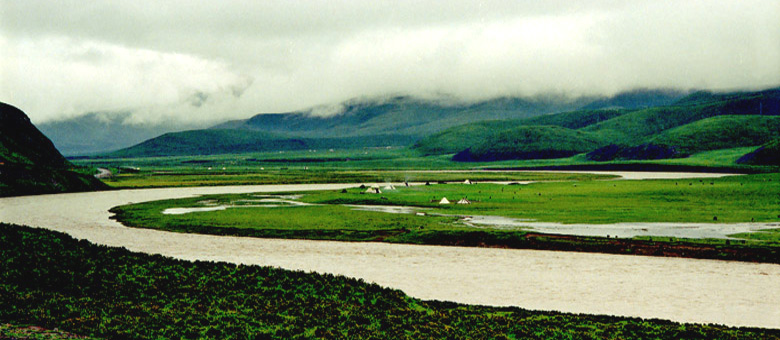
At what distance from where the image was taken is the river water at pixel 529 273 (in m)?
39.1

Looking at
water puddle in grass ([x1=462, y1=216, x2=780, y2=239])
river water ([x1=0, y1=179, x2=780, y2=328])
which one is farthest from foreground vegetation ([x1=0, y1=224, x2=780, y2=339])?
water puddle in grass ([x1=462, y1=216, x2=780, y2=239])

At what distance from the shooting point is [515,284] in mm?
45625

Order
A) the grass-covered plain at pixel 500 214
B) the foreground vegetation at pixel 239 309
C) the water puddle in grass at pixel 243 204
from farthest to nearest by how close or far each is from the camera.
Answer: the water puddle in grass at pixel 243 204
the grass-covered plain at pixel 500 214
the foreground vegetation at pixel 239 309

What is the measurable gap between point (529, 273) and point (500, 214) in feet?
123

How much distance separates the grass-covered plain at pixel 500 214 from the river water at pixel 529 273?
3107 mm

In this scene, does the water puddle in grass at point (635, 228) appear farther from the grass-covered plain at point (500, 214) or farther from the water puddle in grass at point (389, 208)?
the water puddle in grass at point (389, 208)

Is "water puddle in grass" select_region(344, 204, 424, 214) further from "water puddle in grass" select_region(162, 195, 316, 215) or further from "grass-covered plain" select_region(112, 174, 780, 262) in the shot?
"water puddle in grass" select_region(162, 195, 316, 215)

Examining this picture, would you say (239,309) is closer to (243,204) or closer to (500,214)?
(500,214)

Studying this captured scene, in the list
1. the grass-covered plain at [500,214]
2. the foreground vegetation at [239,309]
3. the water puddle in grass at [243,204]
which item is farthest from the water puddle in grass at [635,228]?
the water puddle in grass at [243,204]

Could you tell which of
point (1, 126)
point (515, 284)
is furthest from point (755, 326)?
point (1, 126)

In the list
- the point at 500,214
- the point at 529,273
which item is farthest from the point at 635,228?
the point at 529,273

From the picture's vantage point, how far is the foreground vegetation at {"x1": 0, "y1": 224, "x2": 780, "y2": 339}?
29297 mm

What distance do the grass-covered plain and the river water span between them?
311 centimetres

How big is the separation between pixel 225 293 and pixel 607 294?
22.5m
